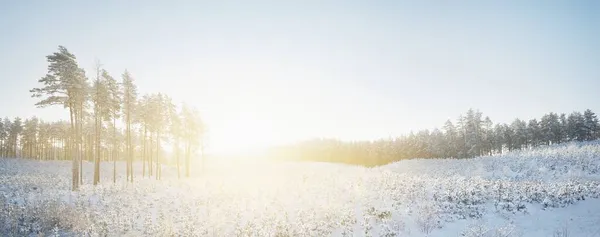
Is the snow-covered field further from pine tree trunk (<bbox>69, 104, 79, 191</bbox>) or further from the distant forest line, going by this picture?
the distant forest line

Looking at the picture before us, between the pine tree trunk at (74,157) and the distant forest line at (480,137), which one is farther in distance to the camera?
the distant forest line at (480,137)

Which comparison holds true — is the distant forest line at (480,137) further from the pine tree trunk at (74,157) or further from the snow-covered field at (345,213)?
the pine tree trunk at (74,157)

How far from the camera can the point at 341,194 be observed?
628 inches

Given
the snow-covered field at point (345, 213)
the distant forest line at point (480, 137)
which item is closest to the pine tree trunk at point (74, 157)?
the snow-covered field at point (345, 213)

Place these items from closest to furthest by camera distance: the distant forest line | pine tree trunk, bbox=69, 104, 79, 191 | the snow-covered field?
the snow-covered field → pine tree trunk, bbox=69, 104, 79, 191 → the distant forest line

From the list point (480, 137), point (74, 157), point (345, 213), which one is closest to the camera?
point (345, 213)

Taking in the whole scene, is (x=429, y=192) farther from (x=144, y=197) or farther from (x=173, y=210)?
(x=144, y=197)

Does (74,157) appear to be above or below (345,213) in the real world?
above

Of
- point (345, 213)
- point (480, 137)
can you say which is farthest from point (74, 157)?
point (480, 137)

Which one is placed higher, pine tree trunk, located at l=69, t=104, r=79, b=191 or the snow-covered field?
pine tree trunk, located at l=69, t=104, r=79, b=191

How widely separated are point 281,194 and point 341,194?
3.70m

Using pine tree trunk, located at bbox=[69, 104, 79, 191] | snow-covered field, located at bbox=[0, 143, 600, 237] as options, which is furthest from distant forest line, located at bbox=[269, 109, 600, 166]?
pine tree trunk, located at bbox=[69, 104, 79, 191]

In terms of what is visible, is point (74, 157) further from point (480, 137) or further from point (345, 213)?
point (480, 137)

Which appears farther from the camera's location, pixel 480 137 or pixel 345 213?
pixel 480 137
